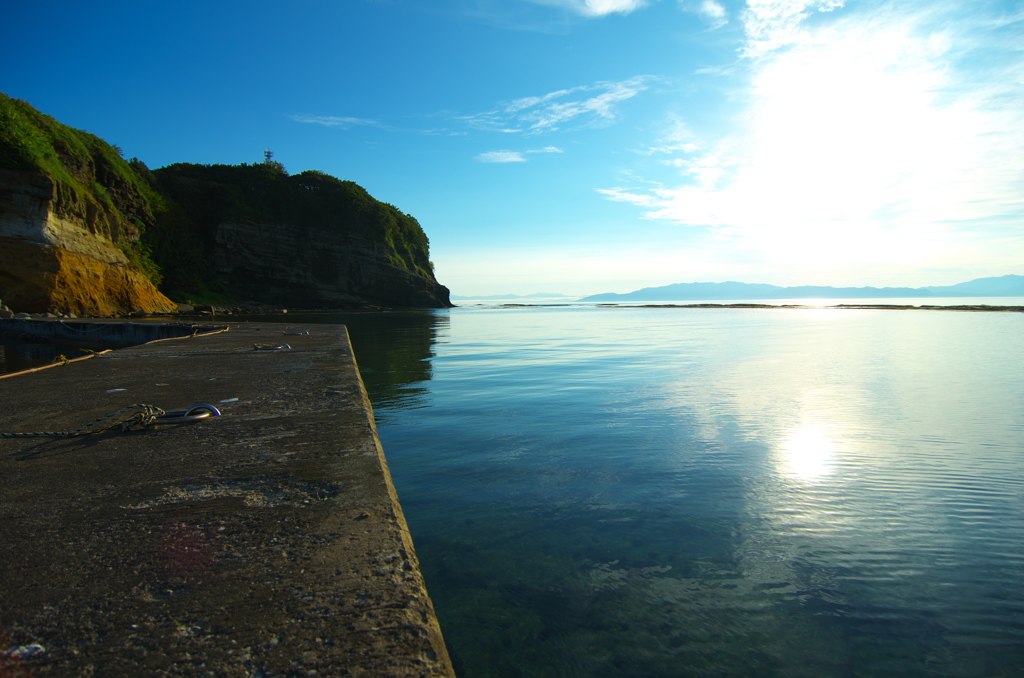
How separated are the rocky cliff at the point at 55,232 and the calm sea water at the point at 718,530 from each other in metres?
27.0

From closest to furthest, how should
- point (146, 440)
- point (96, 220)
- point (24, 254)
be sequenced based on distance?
1. point (146, 440)
2. point (24, 254)
3. point (96, 220)

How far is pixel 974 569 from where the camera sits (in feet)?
12.1

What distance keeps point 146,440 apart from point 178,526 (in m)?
2.00

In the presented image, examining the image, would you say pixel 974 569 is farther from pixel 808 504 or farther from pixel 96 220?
pixel 96 220

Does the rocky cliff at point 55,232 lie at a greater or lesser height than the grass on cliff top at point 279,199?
lesser

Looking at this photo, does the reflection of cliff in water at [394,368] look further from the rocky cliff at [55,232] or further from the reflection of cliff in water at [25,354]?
the rocky cliff at [55,232]

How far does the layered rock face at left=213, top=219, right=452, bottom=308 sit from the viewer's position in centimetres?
5628

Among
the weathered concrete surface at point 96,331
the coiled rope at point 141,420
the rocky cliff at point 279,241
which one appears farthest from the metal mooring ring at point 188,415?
the rocky cliff at point 279,241

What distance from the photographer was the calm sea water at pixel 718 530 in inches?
116

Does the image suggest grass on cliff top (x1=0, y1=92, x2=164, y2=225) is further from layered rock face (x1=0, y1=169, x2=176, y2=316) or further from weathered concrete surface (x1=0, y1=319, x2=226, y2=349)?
weathered concrete surface (x1=0, y1=319, x2=226, y2=349)

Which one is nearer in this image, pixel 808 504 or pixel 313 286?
pixel 808 504

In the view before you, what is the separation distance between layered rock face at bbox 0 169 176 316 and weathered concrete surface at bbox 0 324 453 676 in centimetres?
2850

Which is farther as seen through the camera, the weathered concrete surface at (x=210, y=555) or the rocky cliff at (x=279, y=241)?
the rocky cliff at (x=279, y=241)

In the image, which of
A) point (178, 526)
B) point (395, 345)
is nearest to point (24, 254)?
point (395, 345)
